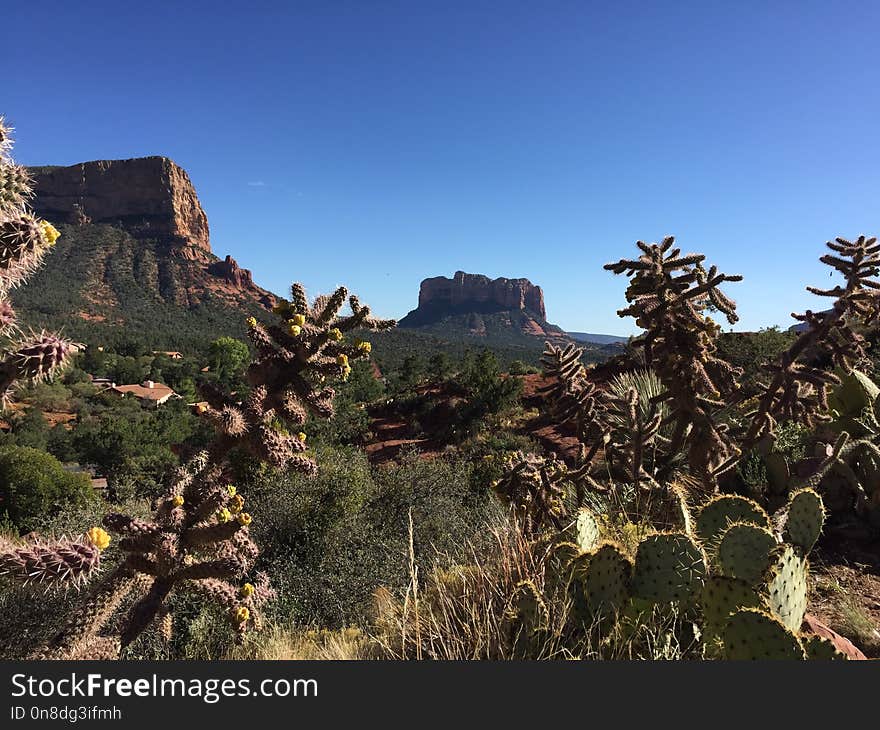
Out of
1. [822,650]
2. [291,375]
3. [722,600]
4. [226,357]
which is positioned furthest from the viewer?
[226,357]

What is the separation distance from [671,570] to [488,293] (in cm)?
15247

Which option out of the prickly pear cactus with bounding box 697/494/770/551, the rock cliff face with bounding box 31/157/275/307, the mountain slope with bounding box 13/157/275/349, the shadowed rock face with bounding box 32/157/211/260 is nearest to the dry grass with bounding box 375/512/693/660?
the prickly pear cactus with bounding box 697/494/770/551

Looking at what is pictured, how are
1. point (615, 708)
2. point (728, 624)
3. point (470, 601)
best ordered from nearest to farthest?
point (615, 708)
point (728, 624)
point (470, 601)

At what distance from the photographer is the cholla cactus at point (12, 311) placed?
2.45 m

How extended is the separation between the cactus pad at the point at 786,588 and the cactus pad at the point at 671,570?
323mm

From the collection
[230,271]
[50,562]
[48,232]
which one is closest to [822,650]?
[50,562]

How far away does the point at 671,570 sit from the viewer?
269 centimetres

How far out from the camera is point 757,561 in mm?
2529

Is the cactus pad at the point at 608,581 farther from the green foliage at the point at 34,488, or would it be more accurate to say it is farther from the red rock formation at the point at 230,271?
the red rock formation at the point at 230,271

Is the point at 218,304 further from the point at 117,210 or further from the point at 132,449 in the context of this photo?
the point at 132,449

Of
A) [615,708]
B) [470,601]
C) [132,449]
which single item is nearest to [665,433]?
[470,601]

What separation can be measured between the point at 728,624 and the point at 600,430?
7.42ft

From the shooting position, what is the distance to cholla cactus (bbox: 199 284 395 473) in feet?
11.3

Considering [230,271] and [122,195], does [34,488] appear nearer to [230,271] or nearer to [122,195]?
[230,271]
